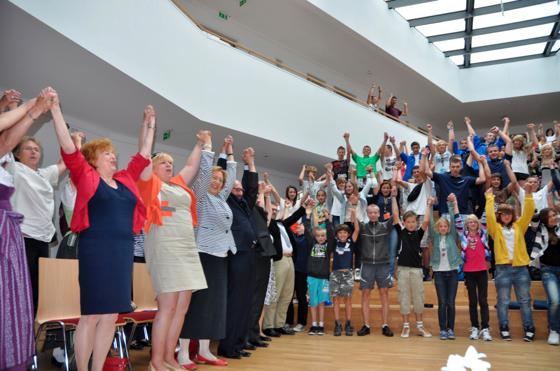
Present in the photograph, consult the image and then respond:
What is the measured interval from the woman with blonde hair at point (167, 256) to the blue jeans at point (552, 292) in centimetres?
364

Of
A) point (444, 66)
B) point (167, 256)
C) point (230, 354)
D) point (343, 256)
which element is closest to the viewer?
point (167, 256)

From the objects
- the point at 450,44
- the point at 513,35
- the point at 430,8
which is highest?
the point at 430,8

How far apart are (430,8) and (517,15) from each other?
228 centimetres

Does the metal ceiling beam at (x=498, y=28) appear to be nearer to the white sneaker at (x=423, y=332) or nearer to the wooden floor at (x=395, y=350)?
the wooden floor at (x=395, y=350)

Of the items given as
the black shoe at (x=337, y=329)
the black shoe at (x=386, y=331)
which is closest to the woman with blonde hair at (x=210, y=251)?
the black shoe at (x=337, y=329)

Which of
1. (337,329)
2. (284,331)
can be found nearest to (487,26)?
(337,329)

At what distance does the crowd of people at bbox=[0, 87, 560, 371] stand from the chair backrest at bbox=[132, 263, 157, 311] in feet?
1.79

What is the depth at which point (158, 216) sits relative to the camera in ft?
10.3

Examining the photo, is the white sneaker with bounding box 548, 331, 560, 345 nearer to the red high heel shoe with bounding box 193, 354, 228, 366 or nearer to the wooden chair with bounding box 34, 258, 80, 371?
the red high heel shoe with bounding box 193, 354, 228, 366

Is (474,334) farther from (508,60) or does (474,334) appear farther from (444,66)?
(508,60)

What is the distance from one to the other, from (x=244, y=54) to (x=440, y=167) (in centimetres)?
409

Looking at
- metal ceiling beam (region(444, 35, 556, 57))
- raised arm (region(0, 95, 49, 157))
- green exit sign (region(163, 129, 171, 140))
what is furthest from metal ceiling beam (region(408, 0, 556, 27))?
raised arm (region(0, 95, 49, 157))

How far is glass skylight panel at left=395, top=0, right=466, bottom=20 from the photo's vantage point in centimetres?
1261

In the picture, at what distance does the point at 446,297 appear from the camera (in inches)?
209
